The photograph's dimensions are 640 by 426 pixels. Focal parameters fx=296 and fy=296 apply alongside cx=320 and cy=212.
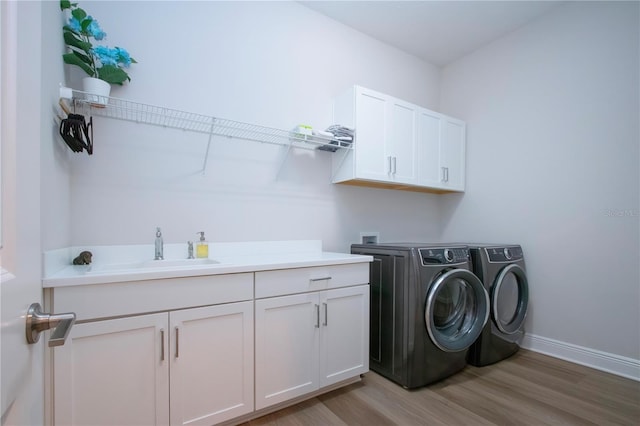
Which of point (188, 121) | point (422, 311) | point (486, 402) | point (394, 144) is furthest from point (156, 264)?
point (486, 402)

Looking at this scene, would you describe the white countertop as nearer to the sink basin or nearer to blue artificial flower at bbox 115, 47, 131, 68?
the sink basin

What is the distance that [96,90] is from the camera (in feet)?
4.67

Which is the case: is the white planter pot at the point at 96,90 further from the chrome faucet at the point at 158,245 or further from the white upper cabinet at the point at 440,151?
the white upper cabinet at the point at 440,151

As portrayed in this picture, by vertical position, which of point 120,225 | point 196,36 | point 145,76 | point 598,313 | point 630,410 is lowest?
point 630,410

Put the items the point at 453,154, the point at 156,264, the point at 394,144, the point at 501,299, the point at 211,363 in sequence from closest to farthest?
the point at 211,363 → the point at 156,264 → the point at 501,299 → the point at 394,144 → the point at 453,154

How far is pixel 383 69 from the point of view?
2760 millimetres

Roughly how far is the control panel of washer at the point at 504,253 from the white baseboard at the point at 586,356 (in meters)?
0.69

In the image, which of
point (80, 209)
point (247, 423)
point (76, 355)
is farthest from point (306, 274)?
point (80, 209)

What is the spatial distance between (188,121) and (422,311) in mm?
1814

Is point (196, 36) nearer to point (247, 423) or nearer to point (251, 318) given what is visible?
point (251, 318)

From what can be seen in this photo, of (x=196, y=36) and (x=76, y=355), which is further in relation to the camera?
(x=196, y=36)

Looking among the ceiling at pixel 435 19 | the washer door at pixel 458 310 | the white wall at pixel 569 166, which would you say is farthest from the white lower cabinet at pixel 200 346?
the ceiling at pixel 435 19

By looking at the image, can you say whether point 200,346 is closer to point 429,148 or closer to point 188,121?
point 188,121

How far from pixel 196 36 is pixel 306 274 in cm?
162
